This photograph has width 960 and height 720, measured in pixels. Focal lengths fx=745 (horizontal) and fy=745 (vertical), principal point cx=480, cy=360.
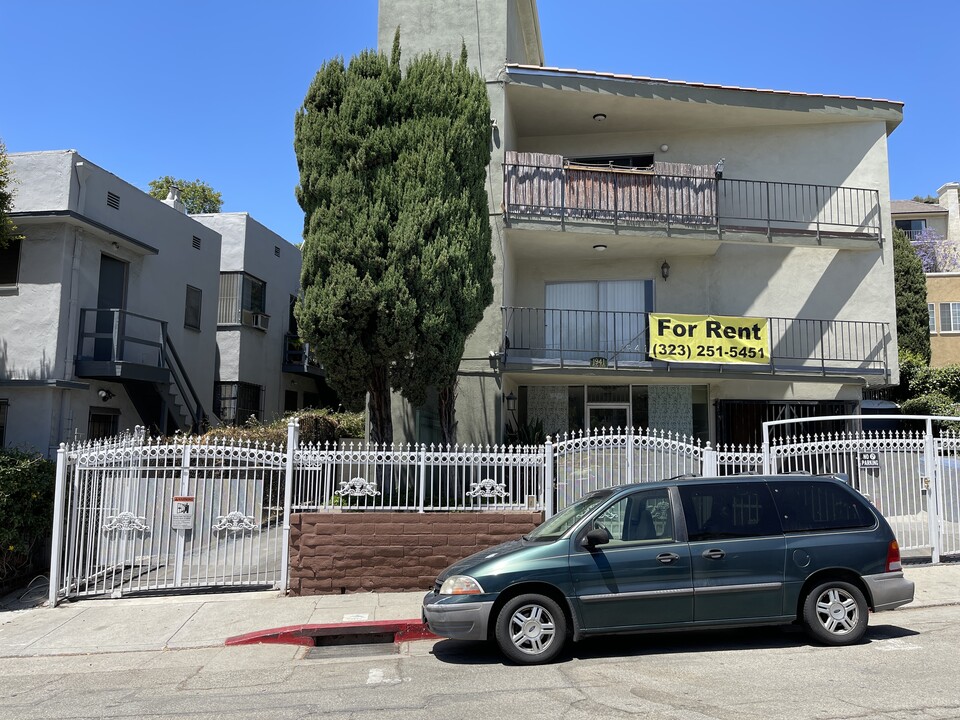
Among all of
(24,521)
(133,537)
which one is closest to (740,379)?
(133,537)

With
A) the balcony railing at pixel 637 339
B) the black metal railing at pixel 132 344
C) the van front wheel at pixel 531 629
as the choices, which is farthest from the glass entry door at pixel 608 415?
the van front wheel at pixel 531 629

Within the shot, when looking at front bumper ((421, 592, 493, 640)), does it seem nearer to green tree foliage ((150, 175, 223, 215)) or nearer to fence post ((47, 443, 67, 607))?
fence post ((47, 443, 67, 607))

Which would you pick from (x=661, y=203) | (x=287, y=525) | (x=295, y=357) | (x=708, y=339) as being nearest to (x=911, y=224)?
(x=661, y=203)

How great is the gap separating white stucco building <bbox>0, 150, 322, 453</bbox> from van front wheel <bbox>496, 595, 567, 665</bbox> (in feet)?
35.9

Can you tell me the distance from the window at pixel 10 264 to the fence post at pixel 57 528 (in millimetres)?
7113

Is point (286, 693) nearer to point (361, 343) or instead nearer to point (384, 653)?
point (384, 653)

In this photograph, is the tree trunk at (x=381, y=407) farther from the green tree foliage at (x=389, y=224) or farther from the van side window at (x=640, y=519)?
the van side window at (x=640, y=519)

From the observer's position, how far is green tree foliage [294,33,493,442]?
35.1 ft

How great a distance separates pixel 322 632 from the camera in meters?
8.02

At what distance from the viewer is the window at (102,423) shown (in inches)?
613

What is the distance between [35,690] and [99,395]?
10.3 metres

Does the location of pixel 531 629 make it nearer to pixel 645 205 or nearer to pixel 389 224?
pixel 389 224

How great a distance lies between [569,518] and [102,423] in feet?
40.8

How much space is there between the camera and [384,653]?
24.4 ft
